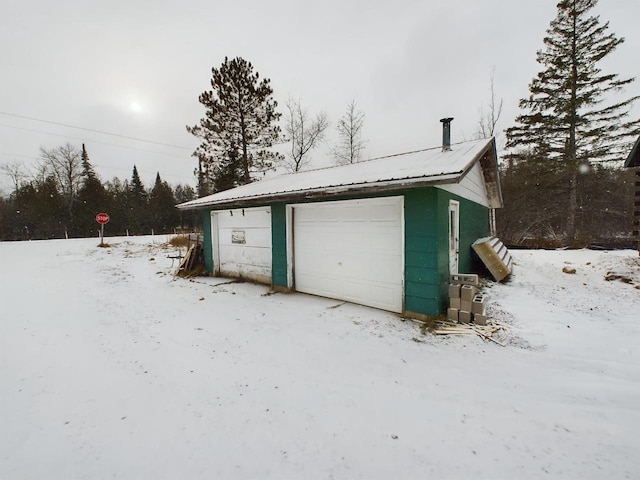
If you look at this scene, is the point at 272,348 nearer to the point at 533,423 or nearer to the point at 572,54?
the point at 533,423

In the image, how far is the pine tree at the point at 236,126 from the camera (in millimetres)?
15492

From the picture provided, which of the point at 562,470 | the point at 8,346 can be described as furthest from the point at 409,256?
the point at 8,346

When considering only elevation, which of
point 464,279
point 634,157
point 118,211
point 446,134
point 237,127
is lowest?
point 464,279

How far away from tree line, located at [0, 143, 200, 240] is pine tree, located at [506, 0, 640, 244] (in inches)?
1144

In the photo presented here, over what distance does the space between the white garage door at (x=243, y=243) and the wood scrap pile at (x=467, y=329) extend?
180 inches

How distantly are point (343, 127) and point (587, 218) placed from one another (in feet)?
52.9

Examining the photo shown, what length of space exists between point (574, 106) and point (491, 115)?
3.76 m

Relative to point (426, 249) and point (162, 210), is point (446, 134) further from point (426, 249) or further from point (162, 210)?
point (162, 210)

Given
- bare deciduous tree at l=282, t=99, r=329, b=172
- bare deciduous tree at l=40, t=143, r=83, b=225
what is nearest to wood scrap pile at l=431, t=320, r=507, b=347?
bare deciduous tree at l=282, t=99, r=329, b=172

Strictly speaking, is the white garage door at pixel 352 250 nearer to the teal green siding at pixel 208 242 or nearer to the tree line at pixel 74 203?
the teal green siding at pixel 208 242

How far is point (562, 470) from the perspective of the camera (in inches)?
69.0

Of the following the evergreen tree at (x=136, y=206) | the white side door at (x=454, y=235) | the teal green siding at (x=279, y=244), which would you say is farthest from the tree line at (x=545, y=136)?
the evergreen tree at (x=136, y=206)

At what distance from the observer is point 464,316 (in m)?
4.29

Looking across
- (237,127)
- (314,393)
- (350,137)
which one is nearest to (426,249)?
(314,393)
